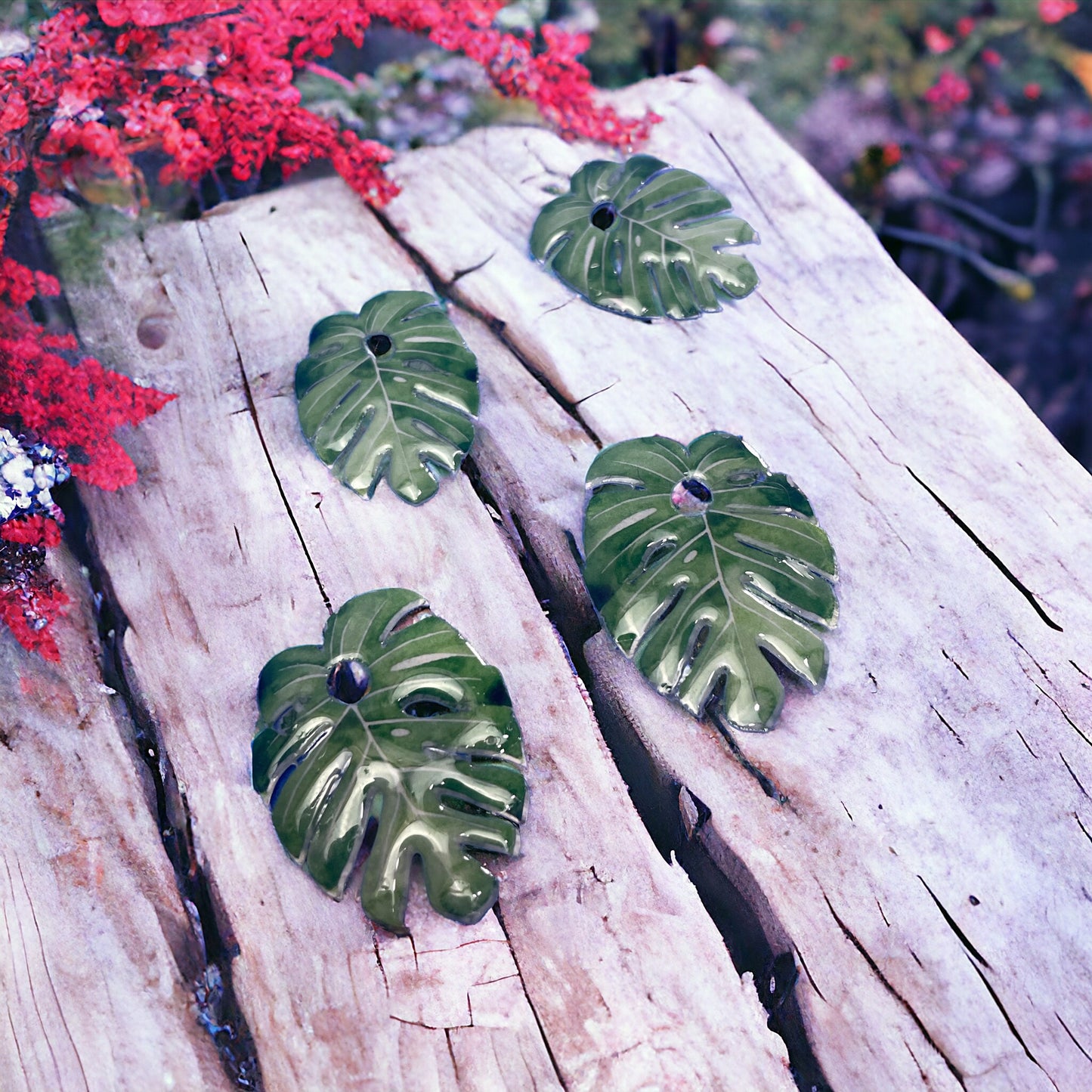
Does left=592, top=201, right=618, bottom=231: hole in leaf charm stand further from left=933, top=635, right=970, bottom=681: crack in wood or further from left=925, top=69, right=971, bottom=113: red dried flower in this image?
left=925, top=69, right=971, bottom=113: red dried flower

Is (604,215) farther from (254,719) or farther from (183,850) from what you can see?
(183,850)

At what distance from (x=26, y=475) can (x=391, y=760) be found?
0.87 meters

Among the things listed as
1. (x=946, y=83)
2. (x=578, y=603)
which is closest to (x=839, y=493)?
(x=578, y=603)

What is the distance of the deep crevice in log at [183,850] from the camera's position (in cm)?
141

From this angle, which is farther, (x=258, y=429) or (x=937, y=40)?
(x=937, y=40)

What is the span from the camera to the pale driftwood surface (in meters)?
1.40

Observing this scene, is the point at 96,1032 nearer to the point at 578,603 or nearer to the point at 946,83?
the point at 578,603

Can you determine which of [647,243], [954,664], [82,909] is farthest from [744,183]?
[82,909]

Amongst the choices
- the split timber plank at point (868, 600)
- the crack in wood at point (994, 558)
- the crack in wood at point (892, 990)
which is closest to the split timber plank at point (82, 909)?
the split timber plank at point (868, 600)

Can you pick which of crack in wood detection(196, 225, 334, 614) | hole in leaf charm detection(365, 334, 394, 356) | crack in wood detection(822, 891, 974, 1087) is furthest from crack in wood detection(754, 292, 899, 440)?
crack in wood detection(196, 225, 334, 614)

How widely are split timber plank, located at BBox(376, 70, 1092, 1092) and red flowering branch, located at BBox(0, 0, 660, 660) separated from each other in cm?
19

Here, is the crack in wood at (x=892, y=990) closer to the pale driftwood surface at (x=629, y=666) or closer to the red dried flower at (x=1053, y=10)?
the pale driftwood surface at (x=629, y=666)

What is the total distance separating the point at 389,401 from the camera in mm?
1905

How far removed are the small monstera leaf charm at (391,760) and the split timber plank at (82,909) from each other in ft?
0.82
